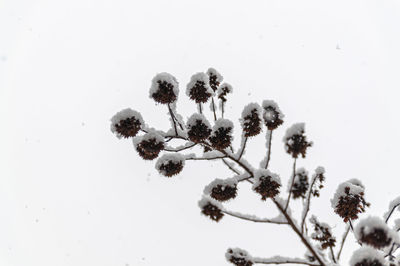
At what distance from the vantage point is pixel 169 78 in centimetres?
345

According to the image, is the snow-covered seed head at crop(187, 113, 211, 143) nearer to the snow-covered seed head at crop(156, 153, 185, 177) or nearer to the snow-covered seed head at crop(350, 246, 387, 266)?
the snow-covered seed head at crop(156, 153, 185, 177)

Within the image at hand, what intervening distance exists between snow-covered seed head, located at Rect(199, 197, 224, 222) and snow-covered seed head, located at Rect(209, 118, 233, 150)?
641 mm

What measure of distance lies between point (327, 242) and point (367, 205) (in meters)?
0.76

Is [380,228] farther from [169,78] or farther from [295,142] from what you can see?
[169,78]

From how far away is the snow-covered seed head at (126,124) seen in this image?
3.30 metres

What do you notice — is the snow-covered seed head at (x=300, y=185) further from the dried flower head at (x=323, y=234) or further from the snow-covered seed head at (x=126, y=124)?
the snow-covered seed head at (x=126, y=124)

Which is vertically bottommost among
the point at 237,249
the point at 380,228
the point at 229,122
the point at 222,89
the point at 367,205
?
the point at 237,249

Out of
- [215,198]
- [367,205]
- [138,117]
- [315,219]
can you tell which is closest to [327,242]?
[315,219]

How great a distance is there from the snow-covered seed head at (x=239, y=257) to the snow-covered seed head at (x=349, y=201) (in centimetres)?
121

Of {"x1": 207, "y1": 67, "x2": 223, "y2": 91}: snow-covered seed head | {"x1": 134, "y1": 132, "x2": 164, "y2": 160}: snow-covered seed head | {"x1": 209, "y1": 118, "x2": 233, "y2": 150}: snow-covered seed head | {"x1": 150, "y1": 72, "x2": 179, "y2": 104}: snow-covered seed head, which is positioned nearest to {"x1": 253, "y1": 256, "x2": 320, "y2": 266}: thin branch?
{"x1": 209, "y1": 118, "x2": 233, "y2": 150}: snow-covered seed head

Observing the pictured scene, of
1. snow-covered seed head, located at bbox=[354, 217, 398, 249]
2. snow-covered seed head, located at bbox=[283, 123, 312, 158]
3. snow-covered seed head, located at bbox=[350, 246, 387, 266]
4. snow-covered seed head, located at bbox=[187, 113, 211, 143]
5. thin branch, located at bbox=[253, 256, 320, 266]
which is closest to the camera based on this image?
snow-covered seed head, located at bbox=[354, 217, 398, 249]

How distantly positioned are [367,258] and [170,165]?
7.35ft

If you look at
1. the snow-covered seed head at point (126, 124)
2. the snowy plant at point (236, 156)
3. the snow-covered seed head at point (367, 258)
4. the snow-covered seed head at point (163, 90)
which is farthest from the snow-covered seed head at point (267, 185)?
the snow-covered seed head at point (126, 124)

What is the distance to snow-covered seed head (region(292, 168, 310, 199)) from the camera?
11.8ft
